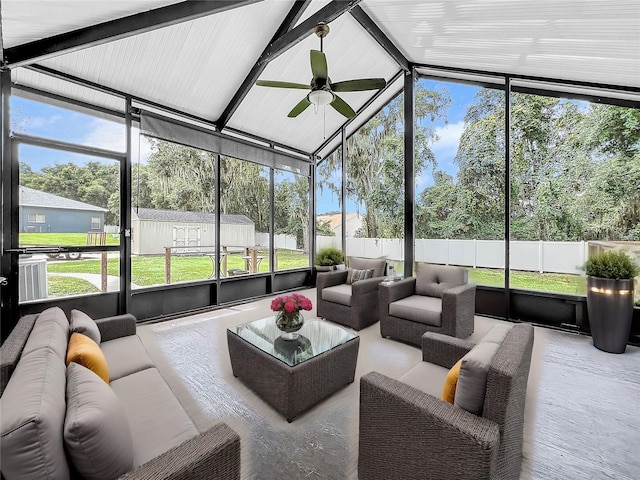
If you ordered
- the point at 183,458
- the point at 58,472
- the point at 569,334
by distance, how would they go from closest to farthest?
the point at 58,472, the point at 183,458, the point at 569,334

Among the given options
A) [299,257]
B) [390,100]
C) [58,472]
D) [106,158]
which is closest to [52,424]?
[58,472]

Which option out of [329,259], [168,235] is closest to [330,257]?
[329,259]

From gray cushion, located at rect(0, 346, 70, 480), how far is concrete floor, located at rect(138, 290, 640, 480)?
101 centimetres

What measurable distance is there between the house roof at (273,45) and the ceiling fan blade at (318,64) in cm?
71

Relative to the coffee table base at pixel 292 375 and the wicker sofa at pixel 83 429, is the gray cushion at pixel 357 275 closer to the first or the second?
the coffee table base at pixel 292 375

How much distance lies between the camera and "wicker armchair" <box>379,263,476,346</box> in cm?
296

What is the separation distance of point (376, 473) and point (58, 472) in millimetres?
1231

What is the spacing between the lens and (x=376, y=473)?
135 cm

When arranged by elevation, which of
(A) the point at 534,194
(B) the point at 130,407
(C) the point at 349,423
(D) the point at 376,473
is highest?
(A) the point at 534,194

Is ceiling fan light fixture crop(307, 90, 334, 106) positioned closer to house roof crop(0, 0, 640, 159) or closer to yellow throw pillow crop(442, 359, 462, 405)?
house roof crop(0, 0, 640, 159)

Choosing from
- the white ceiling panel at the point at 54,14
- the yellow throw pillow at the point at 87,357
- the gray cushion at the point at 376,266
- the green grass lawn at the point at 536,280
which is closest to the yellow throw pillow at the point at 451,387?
the yellow throw pillow at the point at 87,357

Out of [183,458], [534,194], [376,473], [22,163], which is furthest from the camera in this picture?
[534,194]

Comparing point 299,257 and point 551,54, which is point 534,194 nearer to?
point 551,54

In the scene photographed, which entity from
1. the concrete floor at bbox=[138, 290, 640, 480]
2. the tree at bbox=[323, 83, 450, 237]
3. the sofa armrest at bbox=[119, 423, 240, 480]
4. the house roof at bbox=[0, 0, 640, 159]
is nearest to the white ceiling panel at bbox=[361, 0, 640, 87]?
the house roof at bbox=[0, 0, 640, 159]
